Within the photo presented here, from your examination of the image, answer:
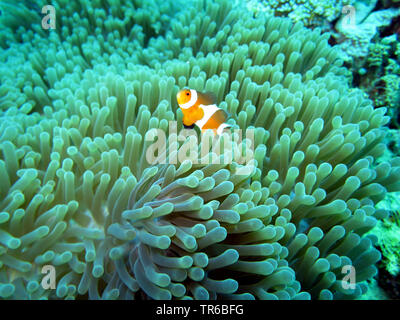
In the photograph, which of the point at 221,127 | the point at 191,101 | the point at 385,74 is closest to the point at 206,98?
the point at 191,101

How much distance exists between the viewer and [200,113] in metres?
1.90

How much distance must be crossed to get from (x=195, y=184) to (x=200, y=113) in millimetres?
544

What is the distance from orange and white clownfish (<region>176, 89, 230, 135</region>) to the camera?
191cm

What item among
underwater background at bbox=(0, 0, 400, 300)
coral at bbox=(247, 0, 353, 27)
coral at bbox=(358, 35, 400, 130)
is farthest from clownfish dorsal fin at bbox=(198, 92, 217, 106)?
coral at bbox=(358, 35, 400, 130)

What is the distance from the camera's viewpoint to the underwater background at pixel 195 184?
5.13 feet

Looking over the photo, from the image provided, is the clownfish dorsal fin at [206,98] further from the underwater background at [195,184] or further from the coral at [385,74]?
the coral at [385,74]

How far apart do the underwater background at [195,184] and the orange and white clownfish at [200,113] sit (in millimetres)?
179

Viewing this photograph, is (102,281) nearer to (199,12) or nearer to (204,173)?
(204,173)

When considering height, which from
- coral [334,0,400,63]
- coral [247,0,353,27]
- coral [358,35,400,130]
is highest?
coral [247,0,353,27]

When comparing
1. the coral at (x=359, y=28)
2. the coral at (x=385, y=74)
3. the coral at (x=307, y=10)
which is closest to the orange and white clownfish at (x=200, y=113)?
the coral at (x=307, y=10)

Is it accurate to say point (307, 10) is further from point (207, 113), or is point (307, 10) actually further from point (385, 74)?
point (207, 113)

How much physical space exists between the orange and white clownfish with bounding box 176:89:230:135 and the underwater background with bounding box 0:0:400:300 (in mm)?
179

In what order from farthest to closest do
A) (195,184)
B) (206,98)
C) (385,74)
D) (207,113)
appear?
(385,74) → (206,98) → (207,113) → (195,184)

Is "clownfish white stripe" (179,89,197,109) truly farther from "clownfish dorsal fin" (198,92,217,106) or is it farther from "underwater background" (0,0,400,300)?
"underwater background" (0,0,400,300)
